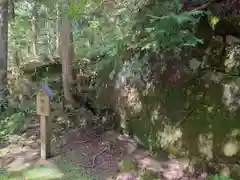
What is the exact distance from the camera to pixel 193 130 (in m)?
4.65

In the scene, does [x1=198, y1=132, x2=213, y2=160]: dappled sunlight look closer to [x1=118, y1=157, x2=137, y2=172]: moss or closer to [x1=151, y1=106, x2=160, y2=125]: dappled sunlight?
[x1=151, y1=106, x2=160, y2=125]: dappled sunlight

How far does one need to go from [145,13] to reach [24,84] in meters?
5.33

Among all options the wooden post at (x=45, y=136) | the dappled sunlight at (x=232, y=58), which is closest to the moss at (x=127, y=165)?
the wooden post at (x=45, y=136)

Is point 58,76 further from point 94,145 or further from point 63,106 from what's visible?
point 94,145

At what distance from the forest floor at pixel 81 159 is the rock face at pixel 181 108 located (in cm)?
31

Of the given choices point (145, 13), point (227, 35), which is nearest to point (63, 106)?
point (145, 13)

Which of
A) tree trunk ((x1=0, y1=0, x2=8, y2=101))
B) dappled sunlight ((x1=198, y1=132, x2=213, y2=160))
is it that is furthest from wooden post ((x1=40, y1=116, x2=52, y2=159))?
tree trunk ((x1=0, y1=0, x2=8, y2=101))

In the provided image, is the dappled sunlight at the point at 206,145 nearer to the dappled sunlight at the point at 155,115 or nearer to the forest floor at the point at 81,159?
the forest floor at the point at 81,159

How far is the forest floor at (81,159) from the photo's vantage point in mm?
4621

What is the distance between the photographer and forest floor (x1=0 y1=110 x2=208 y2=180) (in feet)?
15.2

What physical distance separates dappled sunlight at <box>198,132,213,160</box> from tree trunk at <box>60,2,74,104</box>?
3463 mm

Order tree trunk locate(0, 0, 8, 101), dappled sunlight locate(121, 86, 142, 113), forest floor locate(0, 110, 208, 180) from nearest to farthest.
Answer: forest floor locate(0, 110, 208, 180), dappled sunlight locate(121, 86, 142, 113), tree trunk locate(0, 0, 8, 101)

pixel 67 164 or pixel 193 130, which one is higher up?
pixel 193 130

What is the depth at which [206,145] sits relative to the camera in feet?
14.6
